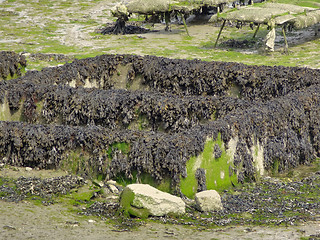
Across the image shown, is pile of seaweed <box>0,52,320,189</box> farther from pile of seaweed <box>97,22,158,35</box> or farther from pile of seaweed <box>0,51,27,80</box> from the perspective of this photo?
pile of seaweed <box>97,22,158,35</box>

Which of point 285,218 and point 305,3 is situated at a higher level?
point 305,3

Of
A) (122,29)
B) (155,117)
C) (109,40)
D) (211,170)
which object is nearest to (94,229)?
(211,170)

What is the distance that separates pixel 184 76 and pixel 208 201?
8229 millimetres

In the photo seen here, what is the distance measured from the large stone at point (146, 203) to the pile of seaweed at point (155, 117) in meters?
0.97

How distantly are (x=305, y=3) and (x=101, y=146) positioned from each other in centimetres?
2173

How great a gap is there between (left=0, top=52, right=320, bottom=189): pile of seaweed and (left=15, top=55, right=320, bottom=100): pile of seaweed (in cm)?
3

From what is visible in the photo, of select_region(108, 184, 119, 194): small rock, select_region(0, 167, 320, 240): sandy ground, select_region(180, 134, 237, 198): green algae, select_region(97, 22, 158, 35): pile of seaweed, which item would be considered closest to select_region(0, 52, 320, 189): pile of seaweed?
select_region(180, 134, 237, 198): green algae

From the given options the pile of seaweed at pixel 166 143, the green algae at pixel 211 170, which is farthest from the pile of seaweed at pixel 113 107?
the green algae at pixel 211 170

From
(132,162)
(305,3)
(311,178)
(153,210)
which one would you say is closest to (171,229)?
(153,210)

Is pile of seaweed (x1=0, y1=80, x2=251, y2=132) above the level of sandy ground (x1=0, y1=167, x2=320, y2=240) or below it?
above

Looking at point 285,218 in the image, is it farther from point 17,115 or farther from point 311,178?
point 17,115

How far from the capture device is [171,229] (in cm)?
998

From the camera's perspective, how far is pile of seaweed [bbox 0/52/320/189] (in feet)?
39.0

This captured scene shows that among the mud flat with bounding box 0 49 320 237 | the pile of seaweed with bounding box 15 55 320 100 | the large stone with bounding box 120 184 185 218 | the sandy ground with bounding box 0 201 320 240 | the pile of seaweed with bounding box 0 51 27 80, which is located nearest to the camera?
the sandy ground with bounding box 0 201 320 240
